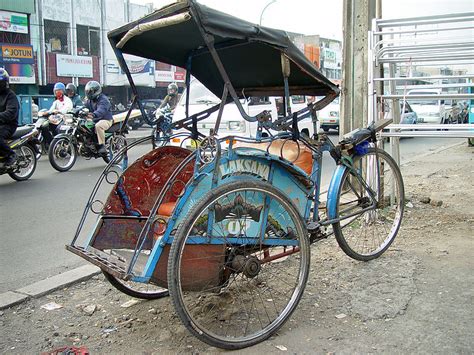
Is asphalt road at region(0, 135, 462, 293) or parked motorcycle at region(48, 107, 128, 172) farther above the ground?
parked motorcycle at region(48, 107, 128, 172)

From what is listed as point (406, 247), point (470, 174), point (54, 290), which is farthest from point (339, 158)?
point (470, 174)

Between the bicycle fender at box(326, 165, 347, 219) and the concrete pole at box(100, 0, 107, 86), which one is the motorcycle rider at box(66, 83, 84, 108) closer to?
the bicycle fender at box(326, 165, 347, 219)

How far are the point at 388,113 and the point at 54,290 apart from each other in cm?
410

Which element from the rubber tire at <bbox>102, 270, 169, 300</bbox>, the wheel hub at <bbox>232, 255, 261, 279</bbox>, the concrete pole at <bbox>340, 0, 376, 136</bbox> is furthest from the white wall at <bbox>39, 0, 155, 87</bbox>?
the wheel hub at <bbox>232, 255, 261, 279</bbox>

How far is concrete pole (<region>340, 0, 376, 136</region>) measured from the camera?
559 cm

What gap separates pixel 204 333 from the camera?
273 centimetres

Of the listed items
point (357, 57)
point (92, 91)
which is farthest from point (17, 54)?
point (357, 57)

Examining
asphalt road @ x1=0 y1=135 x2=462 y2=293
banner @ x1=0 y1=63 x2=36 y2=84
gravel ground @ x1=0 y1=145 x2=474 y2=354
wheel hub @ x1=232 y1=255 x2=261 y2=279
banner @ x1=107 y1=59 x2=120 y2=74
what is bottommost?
gravel ground @ x1=0 y1=145 x2=474 y2=354

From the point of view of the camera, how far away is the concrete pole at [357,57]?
18.4ft

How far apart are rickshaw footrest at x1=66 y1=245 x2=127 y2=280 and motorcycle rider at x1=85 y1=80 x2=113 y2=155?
778 cm

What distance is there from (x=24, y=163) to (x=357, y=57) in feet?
20.1

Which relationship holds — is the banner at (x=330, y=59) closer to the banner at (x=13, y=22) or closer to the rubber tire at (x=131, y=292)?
the banner at (x=13, y=22)

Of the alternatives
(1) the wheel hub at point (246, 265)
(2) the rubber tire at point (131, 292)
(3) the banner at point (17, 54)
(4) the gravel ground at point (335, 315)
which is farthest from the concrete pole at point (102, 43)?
(1) the wheel hub at point (246, 265)

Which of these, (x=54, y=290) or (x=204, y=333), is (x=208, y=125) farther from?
(x=204, y=333)
